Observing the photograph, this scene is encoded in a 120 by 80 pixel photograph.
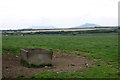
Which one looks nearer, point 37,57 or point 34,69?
point 34,69

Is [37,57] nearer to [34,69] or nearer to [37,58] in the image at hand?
[37,58]

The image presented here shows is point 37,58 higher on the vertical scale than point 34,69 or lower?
higher

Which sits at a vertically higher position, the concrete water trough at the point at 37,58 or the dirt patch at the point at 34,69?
the concrete water trough at the point at 37,58

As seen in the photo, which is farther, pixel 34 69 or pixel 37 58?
pixel 37 58

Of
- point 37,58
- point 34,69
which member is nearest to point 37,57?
point 37,58

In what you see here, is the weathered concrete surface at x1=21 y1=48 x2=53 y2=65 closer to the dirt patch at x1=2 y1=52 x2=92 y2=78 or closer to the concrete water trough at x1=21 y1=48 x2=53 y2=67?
the concrete water trough at x1=21 y1=48 x2=53 y2=67

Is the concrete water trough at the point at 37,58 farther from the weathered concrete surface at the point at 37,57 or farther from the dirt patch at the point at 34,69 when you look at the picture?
the dirt patch at the point at 34,69

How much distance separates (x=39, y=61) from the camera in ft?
89.9

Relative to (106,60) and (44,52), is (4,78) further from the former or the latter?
(106,60)

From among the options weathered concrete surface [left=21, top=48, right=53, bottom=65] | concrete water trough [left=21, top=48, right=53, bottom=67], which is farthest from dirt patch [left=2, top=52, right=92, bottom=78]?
weathered concrete surface [left=21, top=48, right=53, bottom=65]

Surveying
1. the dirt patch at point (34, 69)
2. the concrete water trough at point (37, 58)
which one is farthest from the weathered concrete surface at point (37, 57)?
the dirt patch at point (34, 69)

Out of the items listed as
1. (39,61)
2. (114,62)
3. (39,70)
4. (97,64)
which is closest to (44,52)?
(39,61)

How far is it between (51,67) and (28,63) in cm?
204

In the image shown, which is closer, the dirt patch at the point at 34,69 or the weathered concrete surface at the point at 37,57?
the dirt patch at the point at 34,69
